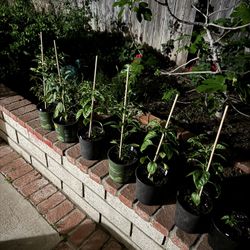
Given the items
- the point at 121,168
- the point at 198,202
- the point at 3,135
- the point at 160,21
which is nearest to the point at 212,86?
the point at 198,202

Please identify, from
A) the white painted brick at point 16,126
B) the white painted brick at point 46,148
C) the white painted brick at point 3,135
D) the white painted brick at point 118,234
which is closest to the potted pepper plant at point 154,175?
the white painted brick at point 118,234

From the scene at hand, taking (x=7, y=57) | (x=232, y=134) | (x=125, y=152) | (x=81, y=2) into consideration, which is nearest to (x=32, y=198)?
(x=125, y=152)

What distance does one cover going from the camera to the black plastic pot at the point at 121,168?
5.21 feet

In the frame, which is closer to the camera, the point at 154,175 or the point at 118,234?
the point at 154,175

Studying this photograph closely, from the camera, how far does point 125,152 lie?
5.68 feet

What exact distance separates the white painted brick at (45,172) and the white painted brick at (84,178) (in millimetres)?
321

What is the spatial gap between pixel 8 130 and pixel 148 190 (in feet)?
5.86

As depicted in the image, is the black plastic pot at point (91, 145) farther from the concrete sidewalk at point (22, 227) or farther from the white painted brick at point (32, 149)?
the concrete sidewalk at point (22, 227)

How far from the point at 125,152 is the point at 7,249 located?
45.1 inches

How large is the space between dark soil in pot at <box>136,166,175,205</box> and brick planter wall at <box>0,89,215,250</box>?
50mm

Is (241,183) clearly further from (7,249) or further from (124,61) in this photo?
(124,61)

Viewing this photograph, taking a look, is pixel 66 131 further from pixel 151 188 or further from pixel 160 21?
pixel 160 21

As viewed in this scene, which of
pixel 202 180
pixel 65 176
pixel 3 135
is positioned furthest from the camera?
pixel 3 135

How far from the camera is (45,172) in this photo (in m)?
2.36
